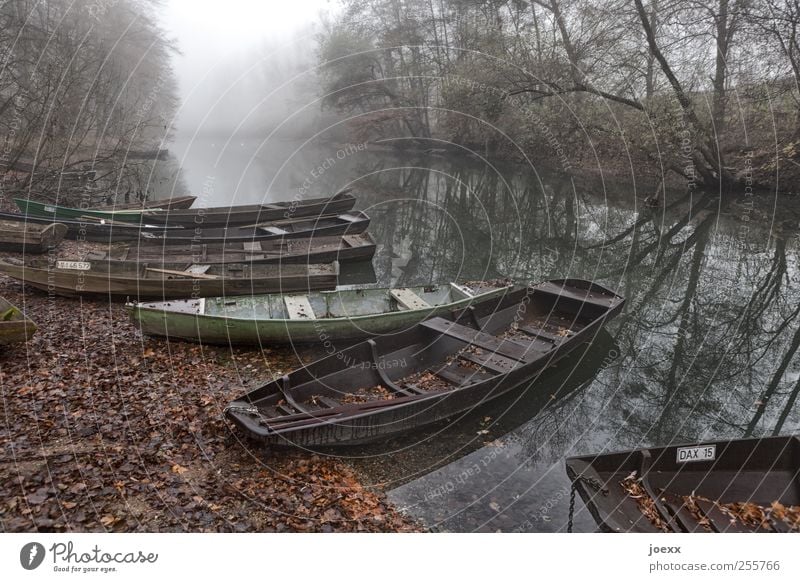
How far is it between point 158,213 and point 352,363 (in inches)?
595

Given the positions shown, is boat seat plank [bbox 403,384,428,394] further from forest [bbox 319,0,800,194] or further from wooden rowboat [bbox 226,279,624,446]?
forest [bbox 319,0,800,194]

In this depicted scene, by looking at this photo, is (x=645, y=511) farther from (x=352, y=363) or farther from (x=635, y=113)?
(x=635, y=113)

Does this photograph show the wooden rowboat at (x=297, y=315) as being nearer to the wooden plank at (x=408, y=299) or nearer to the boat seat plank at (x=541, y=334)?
the wooden plank at (x=408, y=299)

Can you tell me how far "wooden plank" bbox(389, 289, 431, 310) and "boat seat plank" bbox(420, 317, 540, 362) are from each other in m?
1.56

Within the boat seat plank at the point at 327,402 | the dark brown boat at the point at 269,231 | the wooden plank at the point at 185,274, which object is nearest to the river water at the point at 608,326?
the boat seat plank at the point at 327,402

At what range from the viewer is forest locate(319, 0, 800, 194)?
24906mm

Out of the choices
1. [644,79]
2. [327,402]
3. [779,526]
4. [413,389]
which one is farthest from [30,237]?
[644,79]

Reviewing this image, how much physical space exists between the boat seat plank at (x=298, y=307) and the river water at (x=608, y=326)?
450 centimetres

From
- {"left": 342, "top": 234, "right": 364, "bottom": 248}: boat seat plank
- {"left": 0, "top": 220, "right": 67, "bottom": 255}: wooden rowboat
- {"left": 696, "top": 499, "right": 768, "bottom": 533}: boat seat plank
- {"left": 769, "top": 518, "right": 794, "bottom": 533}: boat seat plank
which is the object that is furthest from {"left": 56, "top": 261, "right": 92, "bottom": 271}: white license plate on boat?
{"left": 769, "top": 518, "right": 794, "bottom": 533}: boat seat plank

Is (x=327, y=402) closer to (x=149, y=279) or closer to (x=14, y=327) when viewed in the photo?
(x=14, y=327)

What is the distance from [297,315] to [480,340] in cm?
442

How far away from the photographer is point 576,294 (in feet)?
44.1

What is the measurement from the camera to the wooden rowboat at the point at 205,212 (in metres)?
19.5

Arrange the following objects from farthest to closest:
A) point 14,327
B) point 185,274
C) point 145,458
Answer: point 185,274, point 14,327, point 145,458
